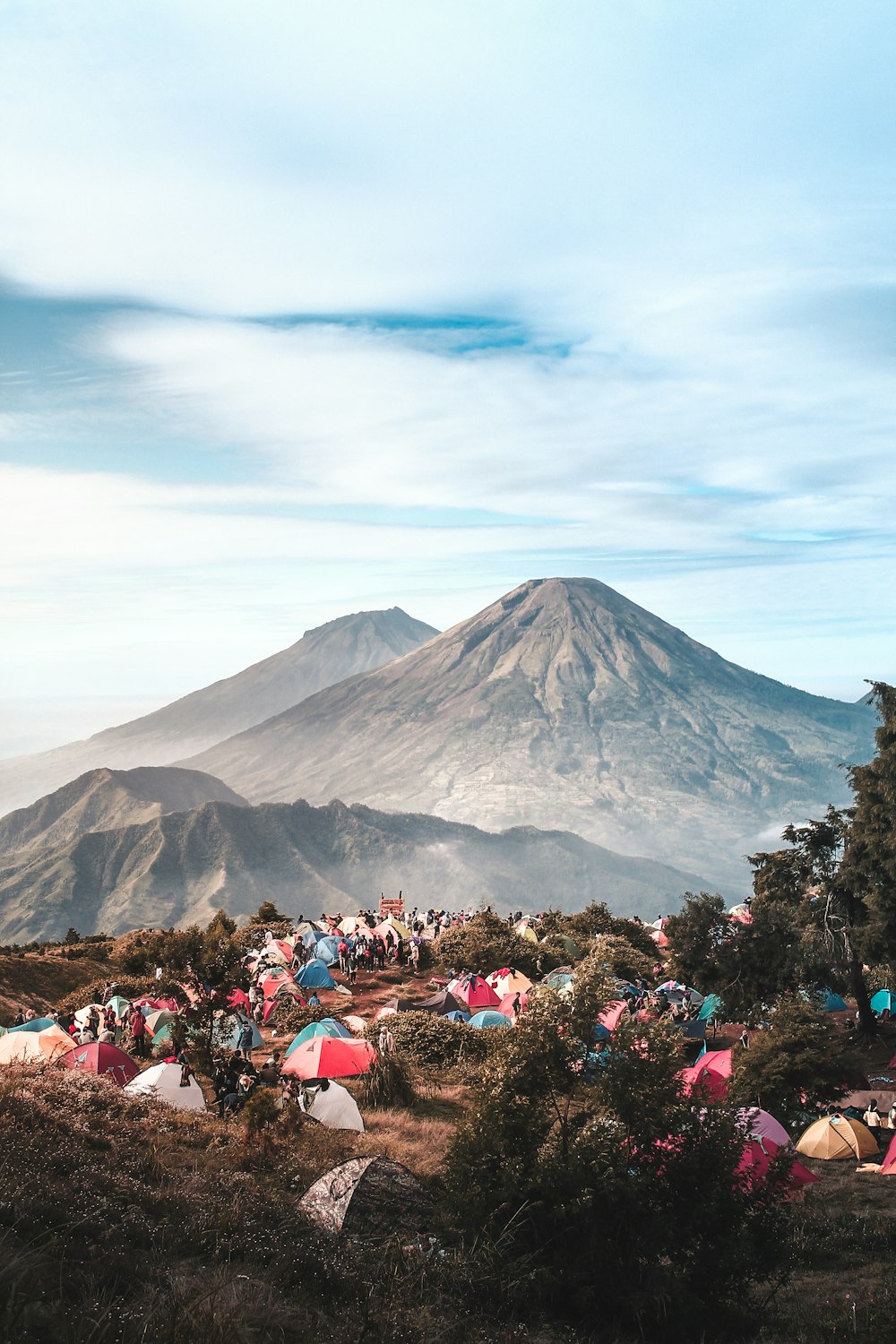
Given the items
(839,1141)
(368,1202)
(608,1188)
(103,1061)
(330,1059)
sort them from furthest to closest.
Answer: (330,1059) → (839,1141) → (103,1061) → (368,1202) → (608,1188)

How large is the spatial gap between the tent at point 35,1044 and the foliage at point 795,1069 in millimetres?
13041

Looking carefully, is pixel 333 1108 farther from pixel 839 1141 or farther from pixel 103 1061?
pixel 839 1141

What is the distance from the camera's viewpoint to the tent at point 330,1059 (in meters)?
17.6

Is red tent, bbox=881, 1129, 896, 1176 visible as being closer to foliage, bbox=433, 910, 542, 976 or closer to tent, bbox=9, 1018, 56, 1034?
tent, bbox=9, 1018, 56, 1034

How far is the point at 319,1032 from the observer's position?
739 inches

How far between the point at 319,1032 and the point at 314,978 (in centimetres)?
987

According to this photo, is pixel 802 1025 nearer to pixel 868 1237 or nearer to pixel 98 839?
pixel 868 1237

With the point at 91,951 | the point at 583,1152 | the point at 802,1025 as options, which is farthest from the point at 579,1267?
the point at 91,951

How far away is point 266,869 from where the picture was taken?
17025 centimetres

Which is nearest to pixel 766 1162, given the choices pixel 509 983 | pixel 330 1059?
pixel 330 1059

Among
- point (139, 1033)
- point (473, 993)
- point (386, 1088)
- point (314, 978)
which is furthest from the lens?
point (314, 978)

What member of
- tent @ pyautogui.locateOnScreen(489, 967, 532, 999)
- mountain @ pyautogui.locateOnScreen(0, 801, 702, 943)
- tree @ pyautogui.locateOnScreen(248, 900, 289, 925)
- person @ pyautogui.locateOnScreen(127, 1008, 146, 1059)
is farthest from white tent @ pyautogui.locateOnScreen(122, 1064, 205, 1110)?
mountain @ pyautogui.locateOnScreen(0, 801, 702, 943)

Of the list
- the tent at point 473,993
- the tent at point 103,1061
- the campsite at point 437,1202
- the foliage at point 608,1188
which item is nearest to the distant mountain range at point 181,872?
the tent at point 473,993

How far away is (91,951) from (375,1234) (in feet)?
90.5
